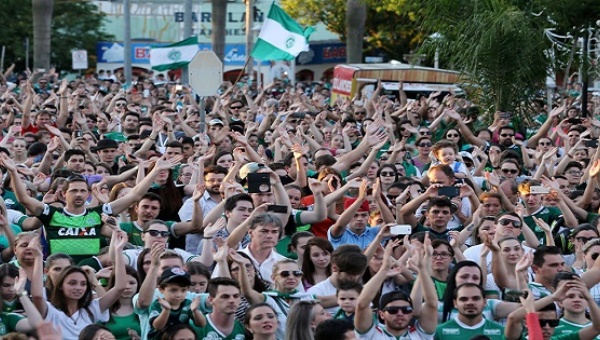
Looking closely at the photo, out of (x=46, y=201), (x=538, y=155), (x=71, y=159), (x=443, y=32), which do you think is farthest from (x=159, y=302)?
(x=443, y=32)

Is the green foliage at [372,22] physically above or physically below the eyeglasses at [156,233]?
above

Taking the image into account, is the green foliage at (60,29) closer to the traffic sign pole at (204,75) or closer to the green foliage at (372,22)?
the green foliage at (372,22)

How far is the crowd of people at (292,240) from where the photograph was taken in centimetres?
862

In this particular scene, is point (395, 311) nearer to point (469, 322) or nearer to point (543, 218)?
point (469, 322)

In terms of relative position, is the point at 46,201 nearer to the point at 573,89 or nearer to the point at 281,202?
the point at 281,202

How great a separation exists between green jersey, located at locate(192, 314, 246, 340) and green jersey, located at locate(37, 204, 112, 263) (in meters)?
2.18

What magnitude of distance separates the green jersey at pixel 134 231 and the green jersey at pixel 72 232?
28 cm

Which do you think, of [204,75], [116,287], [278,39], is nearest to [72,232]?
[116,287]

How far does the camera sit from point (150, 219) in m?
11.1

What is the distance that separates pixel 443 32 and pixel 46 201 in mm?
10715

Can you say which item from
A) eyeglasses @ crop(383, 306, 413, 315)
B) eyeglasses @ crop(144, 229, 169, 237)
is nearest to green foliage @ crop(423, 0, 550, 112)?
eyeglasses @ crop(144, 229, 169, 237)

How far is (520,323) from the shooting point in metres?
8.74

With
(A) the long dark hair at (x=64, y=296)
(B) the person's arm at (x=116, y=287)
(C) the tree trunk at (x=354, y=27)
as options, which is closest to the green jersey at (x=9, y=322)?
(A) the long dark hair at (x=64, y=296)

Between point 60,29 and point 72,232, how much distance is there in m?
44.6
